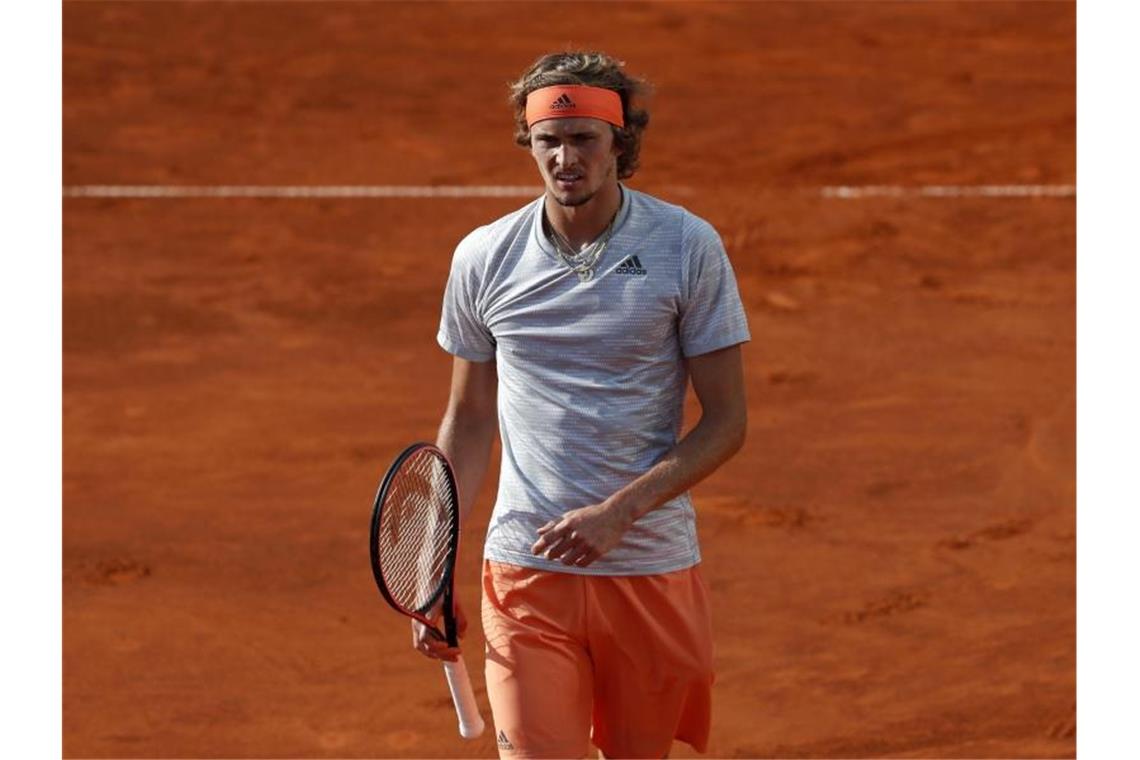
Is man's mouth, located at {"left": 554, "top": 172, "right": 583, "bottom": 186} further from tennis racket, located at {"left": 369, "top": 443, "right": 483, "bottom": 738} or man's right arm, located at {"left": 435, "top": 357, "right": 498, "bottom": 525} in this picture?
tennis racket, located at {"left": 369, "top": 443, "right": 483, "bottom": 738}

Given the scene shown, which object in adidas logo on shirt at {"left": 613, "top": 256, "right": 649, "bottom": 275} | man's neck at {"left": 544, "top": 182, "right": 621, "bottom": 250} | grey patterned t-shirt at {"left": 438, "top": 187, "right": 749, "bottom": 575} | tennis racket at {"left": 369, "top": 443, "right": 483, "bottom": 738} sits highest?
man's neck at {"left": 544, "top": 182, "right": 621, "bottom": 250}

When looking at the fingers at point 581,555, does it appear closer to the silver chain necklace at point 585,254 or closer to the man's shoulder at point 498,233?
the silver chain necklace at point 585,254

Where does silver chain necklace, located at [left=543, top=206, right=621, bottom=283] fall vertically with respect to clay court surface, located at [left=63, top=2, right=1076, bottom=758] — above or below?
above

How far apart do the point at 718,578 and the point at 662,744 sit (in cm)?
395

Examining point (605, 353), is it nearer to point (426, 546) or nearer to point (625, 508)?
point (625, 508)

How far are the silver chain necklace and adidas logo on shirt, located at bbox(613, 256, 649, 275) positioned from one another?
0.17 ft

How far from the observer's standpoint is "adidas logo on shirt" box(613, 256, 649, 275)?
354 cm

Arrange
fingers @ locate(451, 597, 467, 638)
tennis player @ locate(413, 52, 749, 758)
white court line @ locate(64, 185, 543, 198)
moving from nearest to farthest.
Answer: tennis player @ locate(413, 52, 749, 758) → fingers @ locate(451, 597, 467, 638) → white court line @ locate(64, 185, 543, 198)

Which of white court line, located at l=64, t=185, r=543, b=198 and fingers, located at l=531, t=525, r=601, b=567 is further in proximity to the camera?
white court line, located at l=64, t=185, r=543, b=198

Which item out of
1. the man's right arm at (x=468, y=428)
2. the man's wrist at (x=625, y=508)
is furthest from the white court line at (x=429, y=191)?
the man's wrist at (x=625, y=508)

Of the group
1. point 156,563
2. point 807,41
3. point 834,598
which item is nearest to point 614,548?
point 834,598

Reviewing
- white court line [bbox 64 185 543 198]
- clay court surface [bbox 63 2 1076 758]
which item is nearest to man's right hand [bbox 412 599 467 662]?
clay court surface [bbox 63 2 1076 758]

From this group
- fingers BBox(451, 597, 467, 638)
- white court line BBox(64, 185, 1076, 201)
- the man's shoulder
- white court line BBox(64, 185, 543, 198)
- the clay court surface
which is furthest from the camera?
white court line BBox(64, 185, 543, 198)

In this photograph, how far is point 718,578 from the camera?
299 inches
